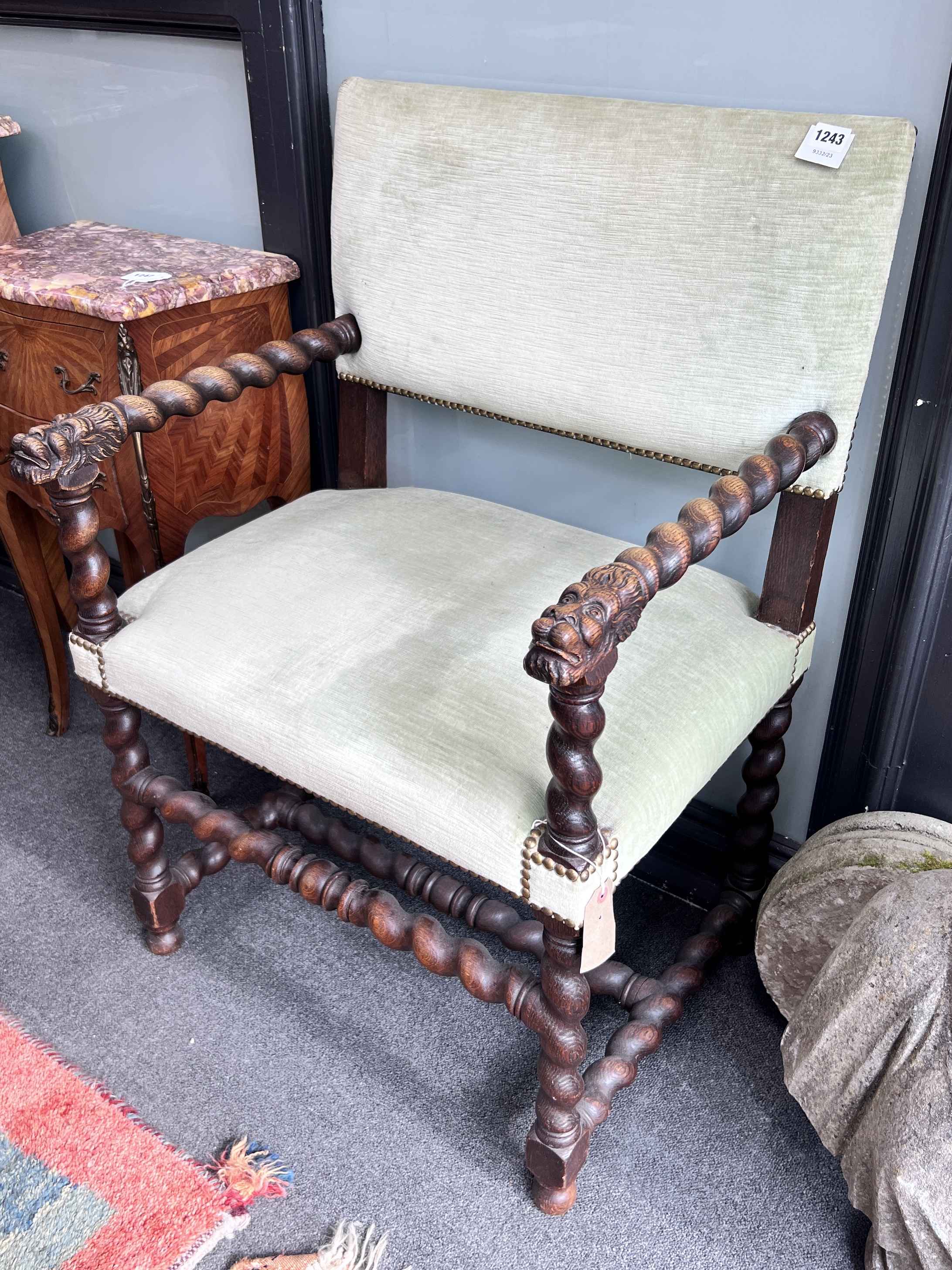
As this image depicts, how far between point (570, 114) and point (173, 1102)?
4.14 ft

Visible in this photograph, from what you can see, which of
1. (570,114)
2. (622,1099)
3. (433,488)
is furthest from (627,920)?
(570,114)

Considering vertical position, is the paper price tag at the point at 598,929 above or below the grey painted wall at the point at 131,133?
below

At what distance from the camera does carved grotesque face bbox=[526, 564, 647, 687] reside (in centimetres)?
82

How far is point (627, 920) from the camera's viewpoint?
1583 mm

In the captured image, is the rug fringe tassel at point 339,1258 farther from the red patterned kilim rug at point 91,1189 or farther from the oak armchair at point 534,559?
the oak armchair at point 534,559

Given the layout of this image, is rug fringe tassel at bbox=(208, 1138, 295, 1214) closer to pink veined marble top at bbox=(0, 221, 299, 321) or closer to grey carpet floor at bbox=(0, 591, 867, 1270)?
grey carpet floor at bbox=(0, 591, 867, 1270)

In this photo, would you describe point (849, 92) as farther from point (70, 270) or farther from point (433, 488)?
point (70, 270)

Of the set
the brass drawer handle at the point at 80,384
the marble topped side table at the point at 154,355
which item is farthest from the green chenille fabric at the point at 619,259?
the brass drawer handle at the point at 80,384

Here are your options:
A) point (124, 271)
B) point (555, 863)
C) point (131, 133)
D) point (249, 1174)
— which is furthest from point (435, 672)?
point (131, 133)

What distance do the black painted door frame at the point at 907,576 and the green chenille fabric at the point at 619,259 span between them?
0.09 m

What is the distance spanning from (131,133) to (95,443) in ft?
3.06

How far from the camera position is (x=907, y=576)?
1.24 m

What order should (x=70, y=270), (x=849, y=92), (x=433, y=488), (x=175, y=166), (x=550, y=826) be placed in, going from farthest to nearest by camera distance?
(x=175, y=166) → (x=433, y=488) → (x=70, y=270) → (x=849, y=92) → (x=550, y=826)

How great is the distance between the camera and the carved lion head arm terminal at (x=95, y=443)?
1.14m
